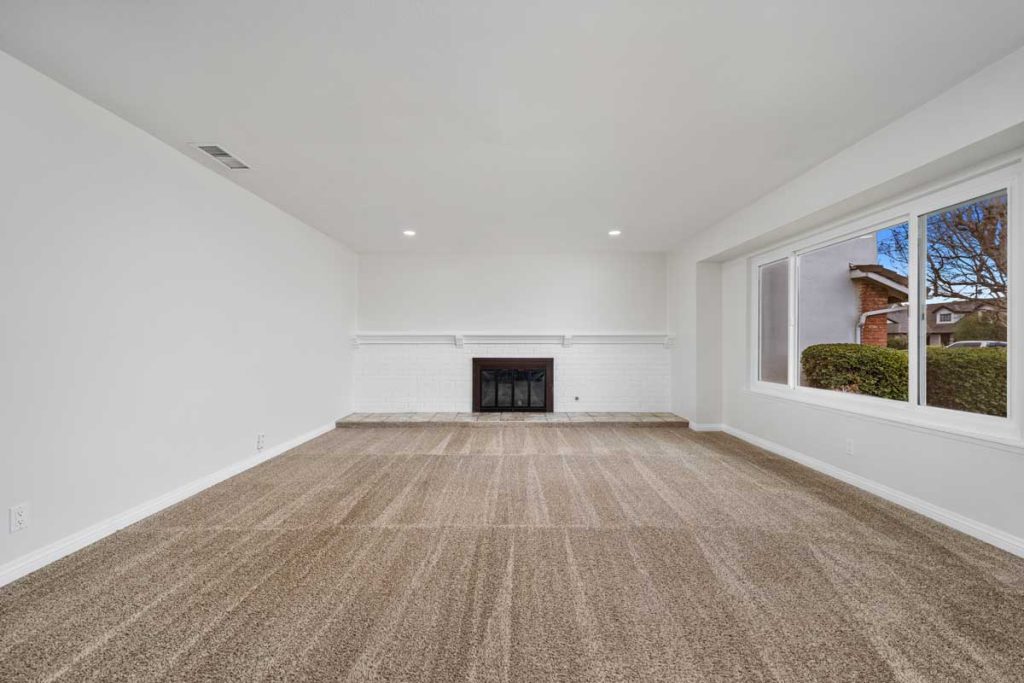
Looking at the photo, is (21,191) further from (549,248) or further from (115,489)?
(549,248)

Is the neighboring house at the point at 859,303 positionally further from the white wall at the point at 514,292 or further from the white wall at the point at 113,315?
the white wall at the point at 113,315

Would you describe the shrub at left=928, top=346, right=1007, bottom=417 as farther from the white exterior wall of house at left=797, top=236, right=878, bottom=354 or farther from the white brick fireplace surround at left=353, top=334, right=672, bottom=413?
the white brick fireplace surround at left=353, top=334, right=672, bottom=413

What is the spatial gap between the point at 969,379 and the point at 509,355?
4.46 m

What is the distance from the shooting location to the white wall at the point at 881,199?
2.03m

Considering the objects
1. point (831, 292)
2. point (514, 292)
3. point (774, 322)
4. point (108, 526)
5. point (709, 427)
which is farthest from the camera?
point (514, 292)

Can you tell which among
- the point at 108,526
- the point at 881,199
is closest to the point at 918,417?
the point at 881,199

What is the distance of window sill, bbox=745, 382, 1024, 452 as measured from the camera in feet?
7.30

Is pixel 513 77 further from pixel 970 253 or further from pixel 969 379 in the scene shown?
pixel 969 379

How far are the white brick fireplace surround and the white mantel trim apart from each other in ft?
0.05

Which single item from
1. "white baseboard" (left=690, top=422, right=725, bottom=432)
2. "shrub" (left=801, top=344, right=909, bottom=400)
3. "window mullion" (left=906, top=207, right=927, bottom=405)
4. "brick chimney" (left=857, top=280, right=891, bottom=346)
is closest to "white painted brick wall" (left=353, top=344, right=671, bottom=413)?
"white baseboard" (left=690, top=422, right=725, bottom=432)

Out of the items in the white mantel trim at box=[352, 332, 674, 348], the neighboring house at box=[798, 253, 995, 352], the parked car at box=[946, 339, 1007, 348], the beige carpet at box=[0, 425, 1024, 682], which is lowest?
the beige carpet at box=[0, 425, 1024, 682]

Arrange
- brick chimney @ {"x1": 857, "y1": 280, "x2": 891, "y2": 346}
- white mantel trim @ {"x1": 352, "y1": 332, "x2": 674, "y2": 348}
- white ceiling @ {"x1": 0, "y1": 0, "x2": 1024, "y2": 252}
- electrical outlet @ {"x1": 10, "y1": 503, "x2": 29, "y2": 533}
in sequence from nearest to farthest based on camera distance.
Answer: white ceiling @ {"x1": 0, "y1": 0, "x2": 1024, "y2": 252} → electrical outlet @ {"x1": 10, "y1": 503, "x2": 29, "y2": 533} → brick chimney @ {"x1": 857, "y1": 280, "x2": 891, "y2": 346} → white mantel trim @ {"x1": 352, "y1": 332, "x2": 674, "y2": 348}

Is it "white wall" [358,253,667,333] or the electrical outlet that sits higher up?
"white wall" [358,253,667,333]

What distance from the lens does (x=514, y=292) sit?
19.3 ft
